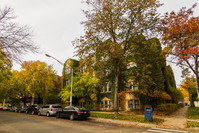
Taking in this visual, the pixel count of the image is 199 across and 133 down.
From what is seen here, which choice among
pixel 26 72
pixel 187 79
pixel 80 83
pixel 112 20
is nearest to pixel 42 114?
pixel 80 83

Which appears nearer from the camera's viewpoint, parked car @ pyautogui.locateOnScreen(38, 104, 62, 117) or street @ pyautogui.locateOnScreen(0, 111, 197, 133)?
street @ pyautogui.locateOnScreen(0, 111, 197, 133)

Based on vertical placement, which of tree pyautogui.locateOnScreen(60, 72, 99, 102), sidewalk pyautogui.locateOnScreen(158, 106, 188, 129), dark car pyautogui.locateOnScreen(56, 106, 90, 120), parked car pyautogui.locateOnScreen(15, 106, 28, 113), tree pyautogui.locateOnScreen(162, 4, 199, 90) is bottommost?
parked car pyautogui.locateOnScreen(15, 106, 28, 113)

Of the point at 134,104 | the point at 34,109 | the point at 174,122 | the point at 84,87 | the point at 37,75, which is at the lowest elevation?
the point at 34,109

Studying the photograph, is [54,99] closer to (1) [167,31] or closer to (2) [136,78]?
(2) [136,78]

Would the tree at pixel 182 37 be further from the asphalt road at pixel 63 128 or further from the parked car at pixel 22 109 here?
the parked car at pixel 22 109

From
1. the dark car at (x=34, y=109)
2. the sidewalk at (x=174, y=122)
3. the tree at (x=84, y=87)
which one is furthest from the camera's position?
the tree at (x=84, y=87)

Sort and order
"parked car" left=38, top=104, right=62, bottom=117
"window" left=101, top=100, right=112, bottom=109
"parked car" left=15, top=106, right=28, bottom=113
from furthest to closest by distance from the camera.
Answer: "window" left=101, top=100, right=112, bottom=109
"parked car" left=15, top=106, right=28, bottom=113
"parked car" left=38, top=104, right=62, bottom=117

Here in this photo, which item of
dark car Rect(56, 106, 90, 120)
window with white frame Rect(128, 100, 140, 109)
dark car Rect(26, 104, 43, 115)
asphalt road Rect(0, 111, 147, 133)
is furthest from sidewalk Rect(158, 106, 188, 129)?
dark car Rect(26, 104, 43, 115)

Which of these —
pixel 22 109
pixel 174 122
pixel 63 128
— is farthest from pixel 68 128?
pixel 22 109

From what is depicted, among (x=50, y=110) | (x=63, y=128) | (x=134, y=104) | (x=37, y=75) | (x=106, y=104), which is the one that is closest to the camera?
(x=63, y=128)

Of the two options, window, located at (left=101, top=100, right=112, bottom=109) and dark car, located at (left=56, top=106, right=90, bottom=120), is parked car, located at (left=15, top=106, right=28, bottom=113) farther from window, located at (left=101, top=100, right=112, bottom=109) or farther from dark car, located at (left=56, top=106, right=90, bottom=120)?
dark car, located at (left=56, top=106, right=90, bottom=120)

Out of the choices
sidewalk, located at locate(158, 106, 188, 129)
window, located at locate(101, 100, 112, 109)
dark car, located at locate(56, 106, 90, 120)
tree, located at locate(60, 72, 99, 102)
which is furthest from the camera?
window, located at locate(101, 100, 112, 109)

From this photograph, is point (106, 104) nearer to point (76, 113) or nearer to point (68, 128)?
point (76, 113)

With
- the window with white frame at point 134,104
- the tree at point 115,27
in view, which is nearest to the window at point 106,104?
the window with white frame at point 134,104
